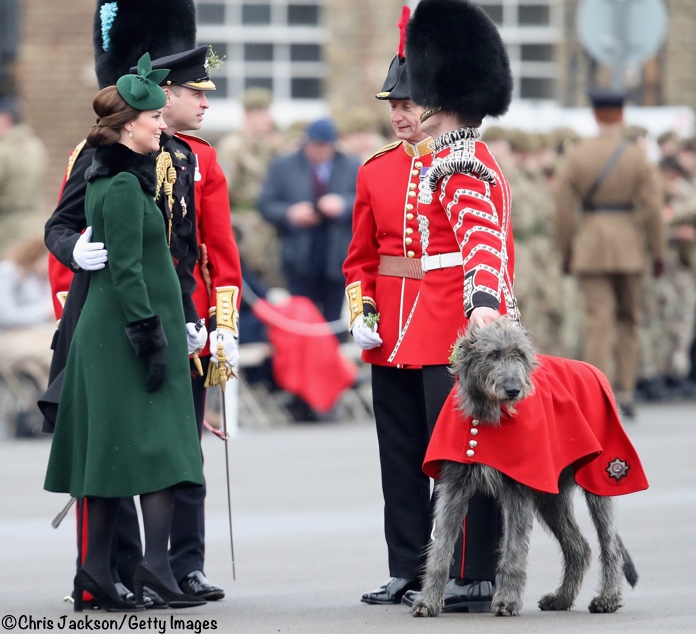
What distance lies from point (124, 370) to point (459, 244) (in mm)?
1357

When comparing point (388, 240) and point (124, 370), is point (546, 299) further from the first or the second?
point (124, 370)

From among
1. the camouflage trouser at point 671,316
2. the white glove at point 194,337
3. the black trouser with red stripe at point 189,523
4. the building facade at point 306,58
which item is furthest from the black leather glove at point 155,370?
the building facade at point 306,58

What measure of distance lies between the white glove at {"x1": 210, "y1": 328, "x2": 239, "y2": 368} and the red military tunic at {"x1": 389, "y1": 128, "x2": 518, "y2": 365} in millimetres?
654

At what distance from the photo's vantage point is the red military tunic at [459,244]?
23.6 feet

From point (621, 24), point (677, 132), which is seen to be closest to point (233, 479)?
point (621, 24)

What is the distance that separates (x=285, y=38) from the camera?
22.3m

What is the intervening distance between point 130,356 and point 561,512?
180cm

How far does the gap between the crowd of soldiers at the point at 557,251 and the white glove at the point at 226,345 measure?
29.4 feet

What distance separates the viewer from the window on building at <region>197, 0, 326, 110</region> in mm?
22125

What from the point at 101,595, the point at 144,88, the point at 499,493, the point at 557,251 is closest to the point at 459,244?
the point at 499,493

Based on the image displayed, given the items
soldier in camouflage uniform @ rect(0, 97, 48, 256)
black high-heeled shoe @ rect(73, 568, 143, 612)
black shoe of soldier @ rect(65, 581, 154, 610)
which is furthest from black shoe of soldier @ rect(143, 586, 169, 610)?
soldier in camouflage uniform @ rect(0, 97, 48, 256)

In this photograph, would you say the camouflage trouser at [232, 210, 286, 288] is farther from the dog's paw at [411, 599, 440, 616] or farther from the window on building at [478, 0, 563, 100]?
the dog's paw at [411, 599, 440, 616]

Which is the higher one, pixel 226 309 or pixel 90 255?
pixel 90 255

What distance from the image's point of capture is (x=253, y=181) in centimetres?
1661
